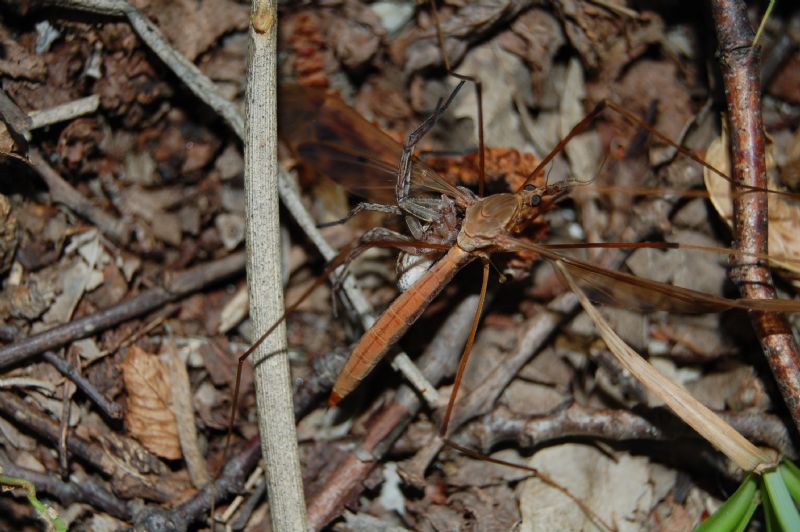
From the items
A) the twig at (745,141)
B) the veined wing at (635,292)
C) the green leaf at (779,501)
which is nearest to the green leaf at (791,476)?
the green leaf at (779,501)

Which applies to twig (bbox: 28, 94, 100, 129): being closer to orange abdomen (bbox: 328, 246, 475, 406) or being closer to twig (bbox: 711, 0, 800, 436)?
orange abdomen (bbox: 328, 246, 475, 406)

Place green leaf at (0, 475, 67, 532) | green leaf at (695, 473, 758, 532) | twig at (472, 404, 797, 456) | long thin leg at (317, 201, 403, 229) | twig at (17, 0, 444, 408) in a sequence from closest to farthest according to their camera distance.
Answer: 1. green leaf at (0, 475, 67, 532)
2. green leaf at (695, 473, 758, 532)
3. twig at (472, 404, 797, 456)
4. twig at (17, 0, 444, 408)
5. long thin leg at (317, 201, 403, 229)

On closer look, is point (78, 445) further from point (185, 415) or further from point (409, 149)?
point (409, 149)

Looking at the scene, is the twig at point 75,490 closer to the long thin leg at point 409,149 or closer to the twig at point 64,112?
the twig at point 64,112

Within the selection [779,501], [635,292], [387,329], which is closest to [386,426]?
[387,329]

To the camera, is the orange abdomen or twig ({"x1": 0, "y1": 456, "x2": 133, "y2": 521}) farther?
the orange abdomen

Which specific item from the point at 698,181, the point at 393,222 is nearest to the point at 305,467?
the point at 393,222

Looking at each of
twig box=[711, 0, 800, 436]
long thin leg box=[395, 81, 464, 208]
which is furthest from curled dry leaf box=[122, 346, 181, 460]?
twig box=[711, 0, 800, 436]
